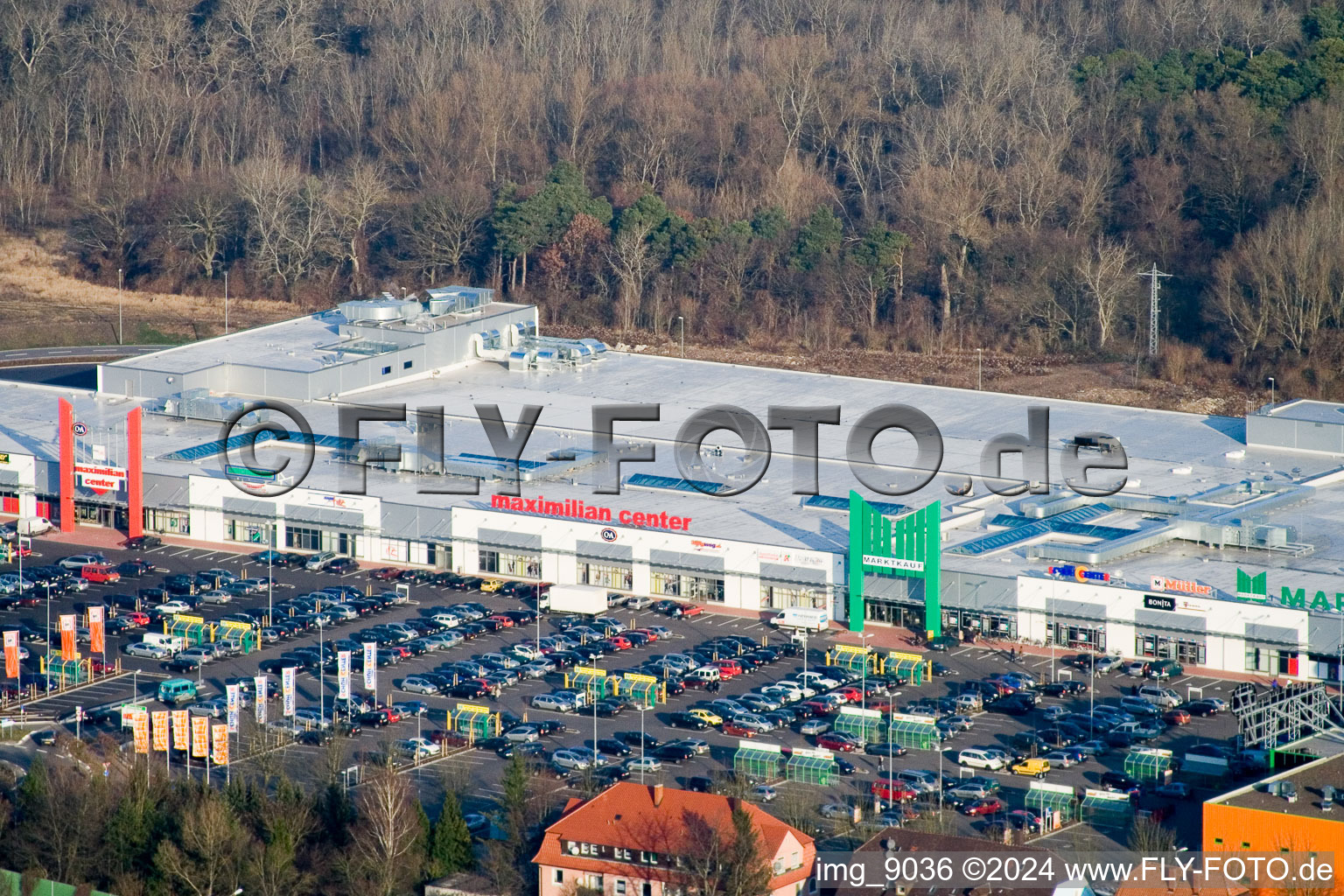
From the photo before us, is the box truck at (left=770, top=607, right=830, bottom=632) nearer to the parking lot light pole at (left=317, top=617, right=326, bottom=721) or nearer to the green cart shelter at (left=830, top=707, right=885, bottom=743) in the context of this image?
the green cart shelter at (left=830, top=707, right=885, bottom=743)

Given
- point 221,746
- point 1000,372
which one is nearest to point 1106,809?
point 221,746

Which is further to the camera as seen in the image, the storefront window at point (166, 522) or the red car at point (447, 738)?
the storefront window at point (166, 522)

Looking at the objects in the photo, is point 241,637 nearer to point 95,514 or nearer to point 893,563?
point 95,514

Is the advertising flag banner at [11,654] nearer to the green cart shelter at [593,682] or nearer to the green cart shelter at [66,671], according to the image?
the green cart shelter at [66,671]

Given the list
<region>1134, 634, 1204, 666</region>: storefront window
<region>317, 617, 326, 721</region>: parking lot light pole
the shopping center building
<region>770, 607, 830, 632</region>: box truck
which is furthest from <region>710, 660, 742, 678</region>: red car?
<region>1134, 634, 1204, 666</region>: storefront window

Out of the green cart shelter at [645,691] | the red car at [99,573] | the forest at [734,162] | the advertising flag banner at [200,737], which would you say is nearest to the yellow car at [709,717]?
the green cart shelter at [645,691]
